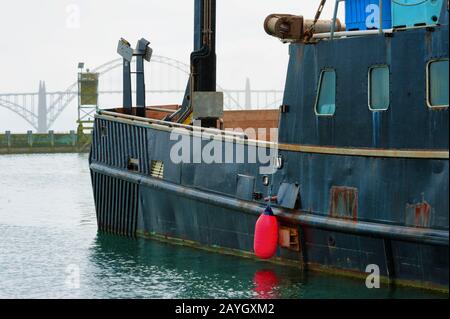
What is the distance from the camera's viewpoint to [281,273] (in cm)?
1708

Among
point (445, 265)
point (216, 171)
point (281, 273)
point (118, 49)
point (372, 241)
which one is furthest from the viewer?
point (118, 49)

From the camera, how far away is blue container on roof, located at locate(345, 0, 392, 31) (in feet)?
53.2

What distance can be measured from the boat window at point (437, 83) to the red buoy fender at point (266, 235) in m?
3.56

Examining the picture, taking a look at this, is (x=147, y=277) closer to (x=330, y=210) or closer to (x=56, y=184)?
(x=330, y=210)

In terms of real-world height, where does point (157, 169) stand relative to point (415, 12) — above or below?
below

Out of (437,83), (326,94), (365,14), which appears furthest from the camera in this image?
(365,14)

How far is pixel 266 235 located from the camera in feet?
54.8

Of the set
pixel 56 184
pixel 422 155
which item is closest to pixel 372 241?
pixel 422 155

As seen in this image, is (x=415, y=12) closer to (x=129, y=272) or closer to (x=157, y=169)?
(x=129, y=272)

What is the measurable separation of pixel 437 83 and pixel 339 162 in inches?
83.8

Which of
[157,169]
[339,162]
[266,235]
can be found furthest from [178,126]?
[339,162]

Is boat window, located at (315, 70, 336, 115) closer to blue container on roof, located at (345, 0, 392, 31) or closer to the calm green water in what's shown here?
blue container on roof, located at (345, 0, 392, 31)

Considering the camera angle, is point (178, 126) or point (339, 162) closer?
point (339, 162)

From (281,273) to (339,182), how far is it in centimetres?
218
